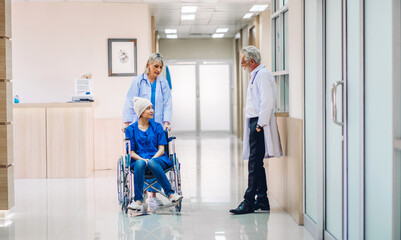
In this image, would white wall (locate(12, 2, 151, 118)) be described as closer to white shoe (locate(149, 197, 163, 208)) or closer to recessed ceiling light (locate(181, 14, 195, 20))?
recessed ceiling light (locate(181, 14, 195, 20))

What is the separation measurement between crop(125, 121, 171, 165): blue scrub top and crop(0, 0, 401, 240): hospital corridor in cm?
1

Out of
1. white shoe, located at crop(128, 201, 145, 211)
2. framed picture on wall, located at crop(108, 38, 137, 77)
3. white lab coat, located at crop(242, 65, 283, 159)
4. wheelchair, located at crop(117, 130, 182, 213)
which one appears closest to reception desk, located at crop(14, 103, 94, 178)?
framed picture on wall, located at crop(108, 38, 137, 77)

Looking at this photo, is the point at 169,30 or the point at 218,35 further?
the point at 218,35

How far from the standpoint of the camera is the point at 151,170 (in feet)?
16.8

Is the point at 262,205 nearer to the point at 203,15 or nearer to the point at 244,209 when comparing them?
the point at 244,209

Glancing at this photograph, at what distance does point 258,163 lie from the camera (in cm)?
503

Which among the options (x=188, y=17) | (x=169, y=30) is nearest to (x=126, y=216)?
(x=188, y=17)

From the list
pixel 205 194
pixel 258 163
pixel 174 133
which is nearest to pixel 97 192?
pixel 205 194

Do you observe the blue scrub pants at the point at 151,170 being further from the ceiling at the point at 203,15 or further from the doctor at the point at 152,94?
the ceiling at the point at 203,15

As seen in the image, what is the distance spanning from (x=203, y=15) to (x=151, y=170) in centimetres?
657

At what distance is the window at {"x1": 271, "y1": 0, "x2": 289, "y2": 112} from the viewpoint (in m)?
5.76

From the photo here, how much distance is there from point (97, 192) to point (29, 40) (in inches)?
134

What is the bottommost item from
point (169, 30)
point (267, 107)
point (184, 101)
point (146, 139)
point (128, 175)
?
point (128, 175)

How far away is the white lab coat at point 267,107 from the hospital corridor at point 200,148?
0.01 meters
